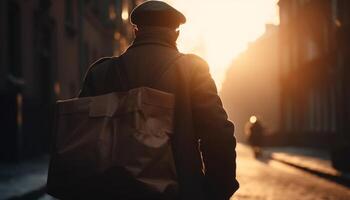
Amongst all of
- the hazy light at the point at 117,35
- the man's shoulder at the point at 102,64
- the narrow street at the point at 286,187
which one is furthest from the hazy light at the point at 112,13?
the man's shoulder at the point at 102,64

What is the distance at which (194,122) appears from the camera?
2828 mm

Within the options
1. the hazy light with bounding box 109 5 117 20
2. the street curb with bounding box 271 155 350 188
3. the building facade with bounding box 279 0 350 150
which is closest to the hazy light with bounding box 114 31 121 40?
the hazy light with bounding box 109 5 117 20

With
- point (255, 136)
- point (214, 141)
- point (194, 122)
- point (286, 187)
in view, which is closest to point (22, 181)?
point (286, 187)

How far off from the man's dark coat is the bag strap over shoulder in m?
0.01

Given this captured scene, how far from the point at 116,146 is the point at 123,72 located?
48 centimetres

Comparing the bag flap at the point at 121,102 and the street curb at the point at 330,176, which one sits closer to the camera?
the bag flap at the point at 121,102

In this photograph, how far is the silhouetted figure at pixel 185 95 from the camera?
2.73m

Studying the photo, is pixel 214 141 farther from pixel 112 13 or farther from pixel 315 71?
pixel 112 13

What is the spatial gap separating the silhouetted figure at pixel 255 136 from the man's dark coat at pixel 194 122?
2120 centimetres

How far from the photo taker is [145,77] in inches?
112

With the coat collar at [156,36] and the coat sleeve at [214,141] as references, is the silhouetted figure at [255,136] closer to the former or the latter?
the coat collar at [156,36]

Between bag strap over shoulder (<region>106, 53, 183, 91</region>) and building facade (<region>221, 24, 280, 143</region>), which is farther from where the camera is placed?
building facade (<region>221, 24, 280, 143</region>)

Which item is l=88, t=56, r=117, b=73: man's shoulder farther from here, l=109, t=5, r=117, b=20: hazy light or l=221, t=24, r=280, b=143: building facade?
l=221, t=24, r=280, b=143: building facade

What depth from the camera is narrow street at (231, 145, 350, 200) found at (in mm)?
10234
